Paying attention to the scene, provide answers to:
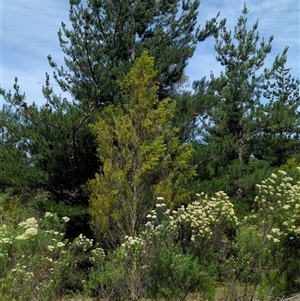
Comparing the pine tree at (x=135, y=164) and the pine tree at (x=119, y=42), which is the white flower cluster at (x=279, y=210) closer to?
the pine tree at (x=135, y=164)

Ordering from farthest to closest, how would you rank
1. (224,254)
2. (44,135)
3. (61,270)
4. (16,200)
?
(16,200)
(44,135)
(224,254)
(61,270)

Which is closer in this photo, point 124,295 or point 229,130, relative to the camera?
point 124,295

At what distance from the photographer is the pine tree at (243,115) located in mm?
12438

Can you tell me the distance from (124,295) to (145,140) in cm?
317

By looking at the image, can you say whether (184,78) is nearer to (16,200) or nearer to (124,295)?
(16,200)

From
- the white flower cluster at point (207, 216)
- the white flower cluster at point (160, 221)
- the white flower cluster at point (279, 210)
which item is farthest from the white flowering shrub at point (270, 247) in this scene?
the white flower cluster at point (160, 221)

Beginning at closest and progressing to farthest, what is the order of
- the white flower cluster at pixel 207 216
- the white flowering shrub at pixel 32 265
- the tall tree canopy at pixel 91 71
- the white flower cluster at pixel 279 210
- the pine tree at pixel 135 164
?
the white flowering shrub at pixel 32 265 → the white flower cluster at pixel 279 210 → the white flower cluster at pixel 207 216 → the pine tree at pixel 135 164 → the tall tree canopy at pixel 91 71

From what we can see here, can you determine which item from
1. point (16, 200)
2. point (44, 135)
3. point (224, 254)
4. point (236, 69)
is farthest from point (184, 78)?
point (224, 254)

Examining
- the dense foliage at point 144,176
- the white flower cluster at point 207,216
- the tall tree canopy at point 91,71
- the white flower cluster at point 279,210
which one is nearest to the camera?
the dense foliage at point 144,176

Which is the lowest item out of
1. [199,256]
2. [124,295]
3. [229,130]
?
[124,295]

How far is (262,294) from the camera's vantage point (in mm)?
6164

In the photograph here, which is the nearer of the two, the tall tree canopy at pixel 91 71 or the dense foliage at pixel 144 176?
the dense foliage at pixel 144 176

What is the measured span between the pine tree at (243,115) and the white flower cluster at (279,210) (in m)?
3.83

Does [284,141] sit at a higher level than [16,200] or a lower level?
higher
